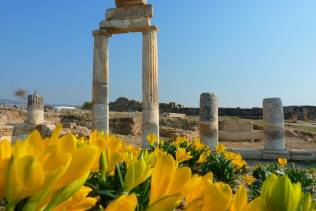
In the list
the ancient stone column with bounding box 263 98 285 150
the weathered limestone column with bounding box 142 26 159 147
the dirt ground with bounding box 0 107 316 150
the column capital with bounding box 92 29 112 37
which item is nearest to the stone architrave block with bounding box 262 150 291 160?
the ancient stone column with bounding box 263 98 285 150

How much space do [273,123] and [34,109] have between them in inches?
482

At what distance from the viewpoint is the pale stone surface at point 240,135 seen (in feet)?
62.1

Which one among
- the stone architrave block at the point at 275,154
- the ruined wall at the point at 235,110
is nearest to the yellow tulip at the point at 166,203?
the stone architrave block at the point at 275,154

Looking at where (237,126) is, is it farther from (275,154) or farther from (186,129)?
(275,154)

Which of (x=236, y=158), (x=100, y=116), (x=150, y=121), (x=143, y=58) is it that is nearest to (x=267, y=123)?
(x=150, y=121)

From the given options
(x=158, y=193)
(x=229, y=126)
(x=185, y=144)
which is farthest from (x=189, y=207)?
(x=229, y=126)

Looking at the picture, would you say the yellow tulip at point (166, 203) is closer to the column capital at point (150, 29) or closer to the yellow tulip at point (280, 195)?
the yellow tulip at point (280, 195)

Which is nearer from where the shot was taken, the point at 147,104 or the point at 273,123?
the point at 273,123

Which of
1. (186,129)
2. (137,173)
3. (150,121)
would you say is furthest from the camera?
(186,129)

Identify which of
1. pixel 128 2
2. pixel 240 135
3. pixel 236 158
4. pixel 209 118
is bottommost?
pixel 240 135

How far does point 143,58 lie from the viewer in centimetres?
1387

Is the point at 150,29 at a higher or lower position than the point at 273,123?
higher

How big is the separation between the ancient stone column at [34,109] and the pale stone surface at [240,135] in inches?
412

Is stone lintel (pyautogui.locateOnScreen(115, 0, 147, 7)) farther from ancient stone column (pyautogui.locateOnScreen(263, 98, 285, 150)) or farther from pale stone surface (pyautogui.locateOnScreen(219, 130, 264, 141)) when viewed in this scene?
pale stone surface (pyautogui.locateOnScreen(219, 130, 264, 141))
